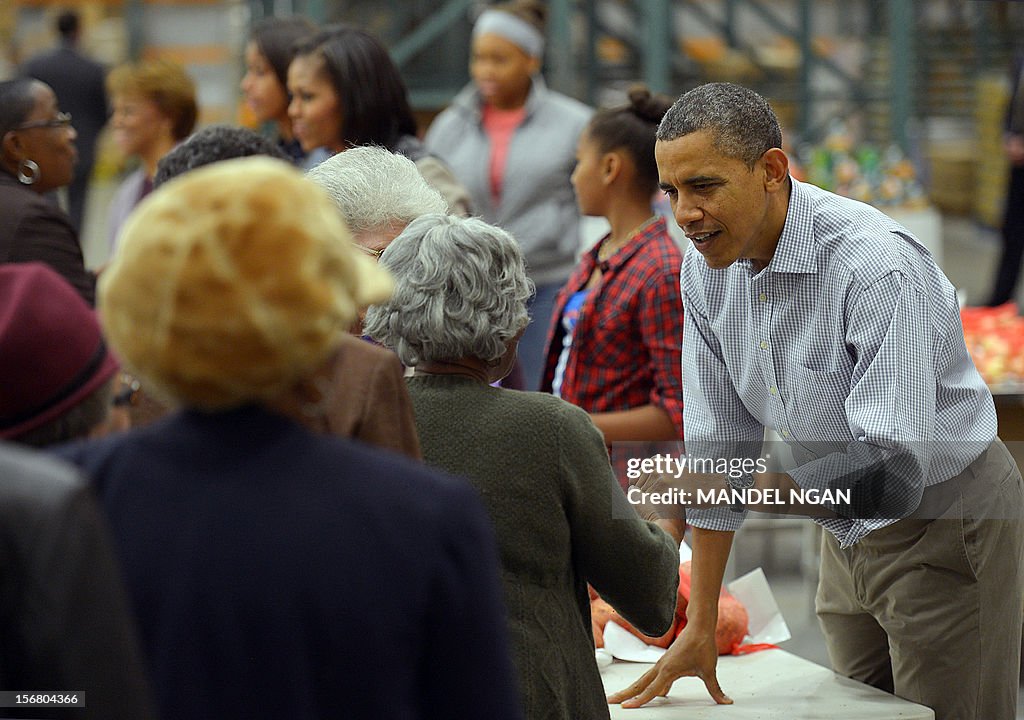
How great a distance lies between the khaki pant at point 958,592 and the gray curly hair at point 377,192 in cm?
110

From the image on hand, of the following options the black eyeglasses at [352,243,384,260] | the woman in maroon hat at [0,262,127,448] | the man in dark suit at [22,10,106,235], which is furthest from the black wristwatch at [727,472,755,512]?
the man in dark suit at [22,10,106,235]

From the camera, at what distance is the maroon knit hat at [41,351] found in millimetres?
1655

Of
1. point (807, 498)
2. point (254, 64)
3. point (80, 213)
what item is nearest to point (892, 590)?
point (807, 498)

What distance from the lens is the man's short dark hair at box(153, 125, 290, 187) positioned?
3354 millimetres

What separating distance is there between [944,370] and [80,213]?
26.7ft

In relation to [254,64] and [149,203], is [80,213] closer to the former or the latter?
[254,64]

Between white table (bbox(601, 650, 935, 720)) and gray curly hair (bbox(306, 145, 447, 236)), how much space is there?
3.31 ft

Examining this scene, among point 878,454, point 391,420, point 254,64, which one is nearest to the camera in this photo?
point 391,420

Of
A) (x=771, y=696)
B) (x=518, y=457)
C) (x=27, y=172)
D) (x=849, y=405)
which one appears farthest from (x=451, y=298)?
(x=27, y=172)

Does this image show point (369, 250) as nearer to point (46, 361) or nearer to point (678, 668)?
point (678, 668)

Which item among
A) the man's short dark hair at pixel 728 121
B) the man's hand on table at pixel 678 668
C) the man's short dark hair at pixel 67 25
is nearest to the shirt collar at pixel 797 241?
the man's short dark hair at pixel 728 121

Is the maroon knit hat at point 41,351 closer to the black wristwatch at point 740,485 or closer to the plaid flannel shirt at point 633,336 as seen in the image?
the black wristwatch at point 740,485

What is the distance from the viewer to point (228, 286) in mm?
1398

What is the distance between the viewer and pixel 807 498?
2.64m
